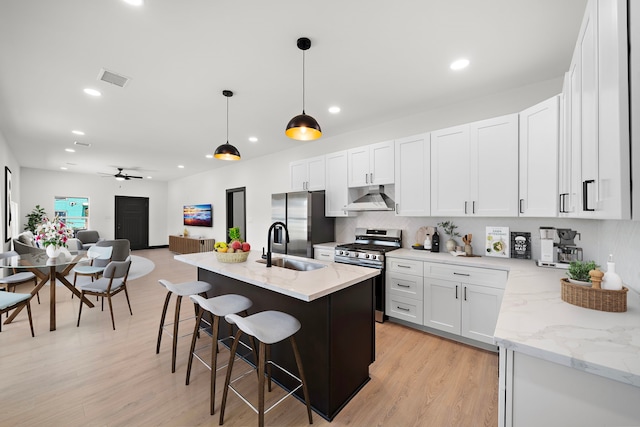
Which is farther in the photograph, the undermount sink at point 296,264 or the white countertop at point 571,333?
the undermount sink at point 296,264

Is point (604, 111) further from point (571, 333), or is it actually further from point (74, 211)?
point (74, 211)

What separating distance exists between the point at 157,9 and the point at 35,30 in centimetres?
108

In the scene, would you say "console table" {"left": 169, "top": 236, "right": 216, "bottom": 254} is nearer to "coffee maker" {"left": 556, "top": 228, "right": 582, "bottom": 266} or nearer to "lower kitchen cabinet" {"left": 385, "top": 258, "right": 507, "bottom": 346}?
"lower kitchen cabinet" {"left": 385, "top": 258, "right": 507, "bottom": 346}

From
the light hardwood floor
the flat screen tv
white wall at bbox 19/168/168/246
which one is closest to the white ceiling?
the light hardwood floor

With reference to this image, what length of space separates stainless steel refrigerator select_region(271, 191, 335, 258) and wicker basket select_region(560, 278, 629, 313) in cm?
316

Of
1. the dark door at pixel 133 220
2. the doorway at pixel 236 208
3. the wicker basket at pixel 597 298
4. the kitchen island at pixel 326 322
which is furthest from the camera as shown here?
the dark door at pixel 133 220

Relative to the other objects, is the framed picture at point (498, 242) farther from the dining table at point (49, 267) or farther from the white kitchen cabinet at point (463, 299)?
the dining table at point (49, 267)

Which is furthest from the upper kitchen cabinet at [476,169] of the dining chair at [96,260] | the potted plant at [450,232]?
the dining chair at [96,260]

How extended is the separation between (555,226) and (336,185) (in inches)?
107

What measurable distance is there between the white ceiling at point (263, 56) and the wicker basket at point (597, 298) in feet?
6.13

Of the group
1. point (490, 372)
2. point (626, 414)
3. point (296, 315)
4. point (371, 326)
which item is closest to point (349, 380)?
point (371, 326)

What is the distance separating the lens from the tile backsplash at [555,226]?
1710mm

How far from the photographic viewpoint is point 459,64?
2.53m

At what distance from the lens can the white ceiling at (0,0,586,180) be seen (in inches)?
74.3
